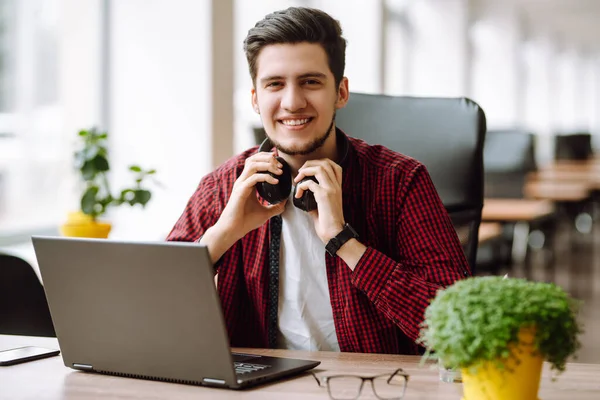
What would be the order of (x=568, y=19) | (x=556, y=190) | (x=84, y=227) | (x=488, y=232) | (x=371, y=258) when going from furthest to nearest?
(x=568, y=19) < (x=556, y=190) < (x=488, y=232) < (x=84, y=227) < (x=371, y=258)

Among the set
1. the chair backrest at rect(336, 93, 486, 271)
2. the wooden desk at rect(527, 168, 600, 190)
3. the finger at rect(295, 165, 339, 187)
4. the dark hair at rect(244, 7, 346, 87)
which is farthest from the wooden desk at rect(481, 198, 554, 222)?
the finger at rect(295, 165, 339, 187)

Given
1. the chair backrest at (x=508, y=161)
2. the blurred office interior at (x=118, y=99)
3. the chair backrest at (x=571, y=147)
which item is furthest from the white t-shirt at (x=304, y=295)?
the chair backrest at (x=571, y=147)

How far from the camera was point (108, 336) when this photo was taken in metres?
1.27

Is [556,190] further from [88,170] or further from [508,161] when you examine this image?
[88,170]

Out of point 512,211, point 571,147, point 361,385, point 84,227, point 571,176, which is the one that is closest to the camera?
point 361,385

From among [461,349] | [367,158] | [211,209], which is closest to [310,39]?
[367,158]

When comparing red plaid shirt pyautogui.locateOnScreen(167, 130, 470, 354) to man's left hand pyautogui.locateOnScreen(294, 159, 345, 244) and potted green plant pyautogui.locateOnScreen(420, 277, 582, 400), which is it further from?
potted green plant pyautogui.locateOnScreen(420, 277, 582, 400)

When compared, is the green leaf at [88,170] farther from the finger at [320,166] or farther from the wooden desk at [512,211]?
the wooden desk at [512,211]

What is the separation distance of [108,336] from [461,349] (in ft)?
1.81

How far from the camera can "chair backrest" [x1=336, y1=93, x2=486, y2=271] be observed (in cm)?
196

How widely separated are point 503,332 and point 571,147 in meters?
8.11

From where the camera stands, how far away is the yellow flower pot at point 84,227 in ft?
9.27

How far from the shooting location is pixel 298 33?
1.70m

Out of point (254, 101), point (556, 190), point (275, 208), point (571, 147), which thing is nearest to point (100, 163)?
point (254, 101)
